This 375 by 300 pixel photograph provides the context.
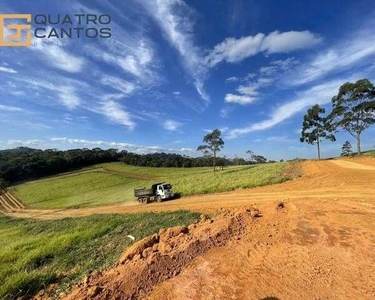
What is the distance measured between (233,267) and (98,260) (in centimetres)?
578

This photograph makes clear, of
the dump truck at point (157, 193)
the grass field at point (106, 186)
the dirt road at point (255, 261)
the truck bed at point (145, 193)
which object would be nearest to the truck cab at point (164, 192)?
the dump truck at point (157, 193)

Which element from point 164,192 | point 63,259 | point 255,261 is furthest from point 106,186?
Answer: point 255,261

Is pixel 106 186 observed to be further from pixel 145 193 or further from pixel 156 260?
pixel 156 260

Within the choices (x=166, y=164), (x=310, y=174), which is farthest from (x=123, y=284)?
(x=166, y=164)

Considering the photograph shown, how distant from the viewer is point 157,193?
3225 cm

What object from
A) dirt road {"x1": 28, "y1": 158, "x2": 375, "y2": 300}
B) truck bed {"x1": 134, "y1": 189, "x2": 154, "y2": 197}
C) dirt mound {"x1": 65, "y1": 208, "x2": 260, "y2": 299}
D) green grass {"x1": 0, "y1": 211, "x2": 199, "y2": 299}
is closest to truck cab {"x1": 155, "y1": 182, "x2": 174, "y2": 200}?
truck bed {"x1": 134, "y1": 189, "x2": 154, "y2": 197}

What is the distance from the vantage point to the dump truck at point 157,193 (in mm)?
31828

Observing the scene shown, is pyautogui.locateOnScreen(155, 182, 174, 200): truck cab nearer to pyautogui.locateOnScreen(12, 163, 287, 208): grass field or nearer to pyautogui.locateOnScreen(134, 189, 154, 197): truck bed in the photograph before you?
pyautogui.locateOnScreen(134, 189, 154, 197): truck bed

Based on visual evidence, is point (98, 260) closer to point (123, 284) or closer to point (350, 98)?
point (123, 284)

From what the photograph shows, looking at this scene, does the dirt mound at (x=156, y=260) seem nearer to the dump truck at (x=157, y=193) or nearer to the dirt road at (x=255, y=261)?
the dirt road at (x=255, y=261)

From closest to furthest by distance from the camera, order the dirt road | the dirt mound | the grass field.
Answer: the dirt road, the dirt mound, the grass field

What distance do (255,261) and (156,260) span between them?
109 inches

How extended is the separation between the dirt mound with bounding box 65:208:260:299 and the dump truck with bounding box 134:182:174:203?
68.9 feet

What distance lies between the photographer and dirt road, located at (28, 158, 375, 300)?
6.53 m
